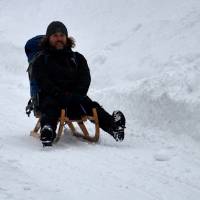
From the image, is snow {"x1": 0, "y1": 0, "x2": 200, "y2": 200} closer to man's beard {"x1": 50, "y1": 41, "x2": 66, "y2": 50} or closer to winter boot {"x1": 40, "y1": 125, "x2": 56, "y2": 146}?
winter boot {"x1": 40, "y1": 125, "x2": 56, "y2": 146}

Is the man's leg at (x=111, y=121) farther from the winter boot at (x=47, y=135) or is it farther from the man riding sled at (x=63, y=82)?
the winter boot at (x=47, y=135)

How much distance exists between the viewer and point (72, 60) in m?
6.94

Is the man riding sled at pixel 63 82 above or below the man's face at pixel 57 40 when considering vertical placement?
below

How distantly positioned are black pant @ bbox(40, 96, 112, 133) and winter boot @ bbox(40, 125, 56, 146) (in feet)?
0.47

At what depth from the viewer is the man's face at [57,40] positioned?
681cm

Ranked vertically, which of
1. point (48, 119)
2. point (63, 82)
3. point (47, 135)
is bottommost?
point (47, 135)

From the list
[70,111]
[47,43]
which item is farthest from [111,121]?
[47,43]

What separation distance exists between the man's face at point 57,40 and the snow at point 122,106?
47.4 inches

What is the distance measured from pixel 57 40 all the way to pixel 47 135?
4.43ft

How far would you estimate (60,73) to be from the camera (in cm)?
682

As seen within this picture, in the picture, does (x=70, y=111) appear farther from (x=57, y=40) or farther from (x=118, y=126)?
(x=57, y=40)

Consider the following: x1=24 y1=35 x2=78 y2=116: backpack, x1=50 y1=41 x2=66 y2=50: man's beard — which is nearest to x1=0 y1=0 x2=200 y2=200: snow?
x1=24 y1=35 x2=78 y2=116: backpack

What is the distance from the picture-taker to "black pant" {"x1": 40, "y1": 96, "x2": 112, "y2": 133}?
6.41 meters

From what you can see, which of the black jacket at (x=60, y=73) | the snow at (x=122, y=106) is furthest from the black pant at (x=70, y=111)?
the snow at (x=122, y=106)
